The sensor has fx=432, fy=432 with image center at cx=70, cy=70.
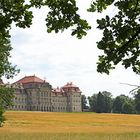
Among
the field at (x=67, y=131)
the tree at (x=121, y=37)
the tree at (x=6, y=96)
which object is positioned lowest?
the field at (x=67, y=131)

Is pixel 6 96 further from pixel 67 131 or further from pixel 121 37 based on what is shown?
pixel 121 37

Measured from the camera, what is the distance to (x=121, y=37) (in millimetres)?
5254

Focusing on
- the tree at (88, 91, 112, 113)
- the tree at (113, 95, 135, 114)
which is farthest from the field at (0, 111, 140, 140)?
the tree at (88, 91, 112, 113)

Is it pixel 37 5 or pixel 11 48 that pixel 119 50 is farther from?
pixel 11 48

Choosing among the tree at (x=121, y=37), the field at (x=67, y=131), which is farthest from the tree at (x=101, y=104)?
the tree at (x=121, y=37)

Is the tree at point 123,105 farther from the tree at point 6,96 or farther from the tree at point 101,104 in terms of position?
the tree at point 6,96

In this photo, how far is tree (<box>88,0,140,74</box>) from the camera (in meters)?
5.20

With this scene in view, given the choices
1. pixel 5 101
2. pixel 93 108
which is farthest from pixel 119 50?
pixel 93 108

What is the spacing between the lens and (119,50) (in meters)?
5.47

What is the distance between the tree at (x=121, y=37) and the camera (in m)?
5.20

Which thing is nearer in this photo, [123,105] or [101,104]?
[123,105]

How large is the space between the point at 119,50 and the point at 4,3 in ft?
5.31

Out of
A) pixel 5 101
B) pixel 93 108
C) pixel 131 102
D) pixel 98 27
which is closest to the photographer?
pixel 98 27

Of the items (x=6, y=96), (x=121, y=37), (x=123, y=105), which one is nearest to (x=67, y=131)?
(x=6, y=96)
